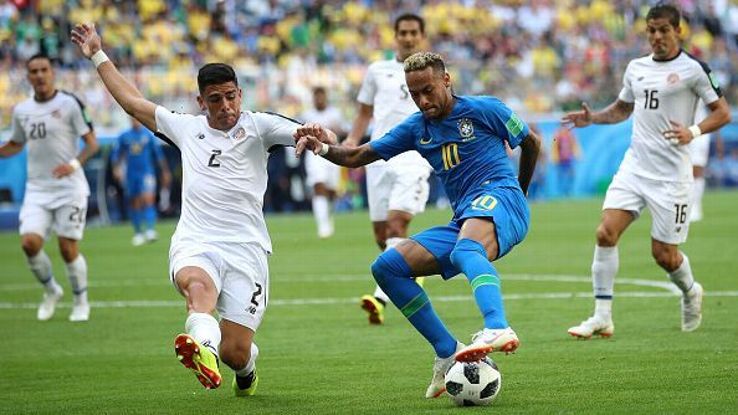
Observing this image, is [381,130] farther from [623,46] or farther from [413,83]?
[623,46]

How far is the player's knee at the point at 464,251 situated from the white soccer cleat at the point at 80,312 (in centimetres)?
753

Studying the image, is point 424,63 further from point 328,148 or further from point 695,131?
point 695,131

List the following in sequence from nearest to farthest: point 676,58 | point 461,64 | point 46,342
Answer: point 676,58
point 46,342
point 461,64

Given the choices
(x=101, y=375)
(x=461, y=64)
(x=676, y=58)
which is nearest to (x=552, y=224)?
(x=461, y=64)

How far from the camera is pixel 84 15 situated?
3500 cm

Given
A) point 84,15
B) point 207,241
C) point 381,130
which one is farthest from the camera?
point 84,15

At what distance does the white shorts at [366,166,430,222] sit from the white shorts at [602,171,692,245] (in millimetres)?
2806

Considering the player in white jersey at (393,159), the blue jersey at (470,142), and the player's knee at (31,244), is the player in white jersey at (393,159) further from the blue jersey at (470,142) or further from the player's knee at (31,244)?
the blue jersey at (470,142)

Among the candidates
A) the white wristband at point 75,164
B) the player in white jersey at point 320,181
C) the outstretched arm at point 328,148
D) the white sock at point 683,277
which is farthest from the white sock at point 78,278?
the player in white jersey at point 320,181

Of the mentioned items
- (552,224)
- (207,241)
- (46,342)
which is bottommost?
(552,224)

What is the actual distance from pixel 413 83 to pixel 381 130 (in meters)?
6.12

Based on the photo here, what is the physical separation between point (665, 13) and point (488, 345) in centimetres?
499

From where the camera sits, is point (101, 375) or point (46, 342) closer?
point (101, 375)

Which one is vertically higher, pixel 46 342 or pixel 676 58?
pixel 676 58
